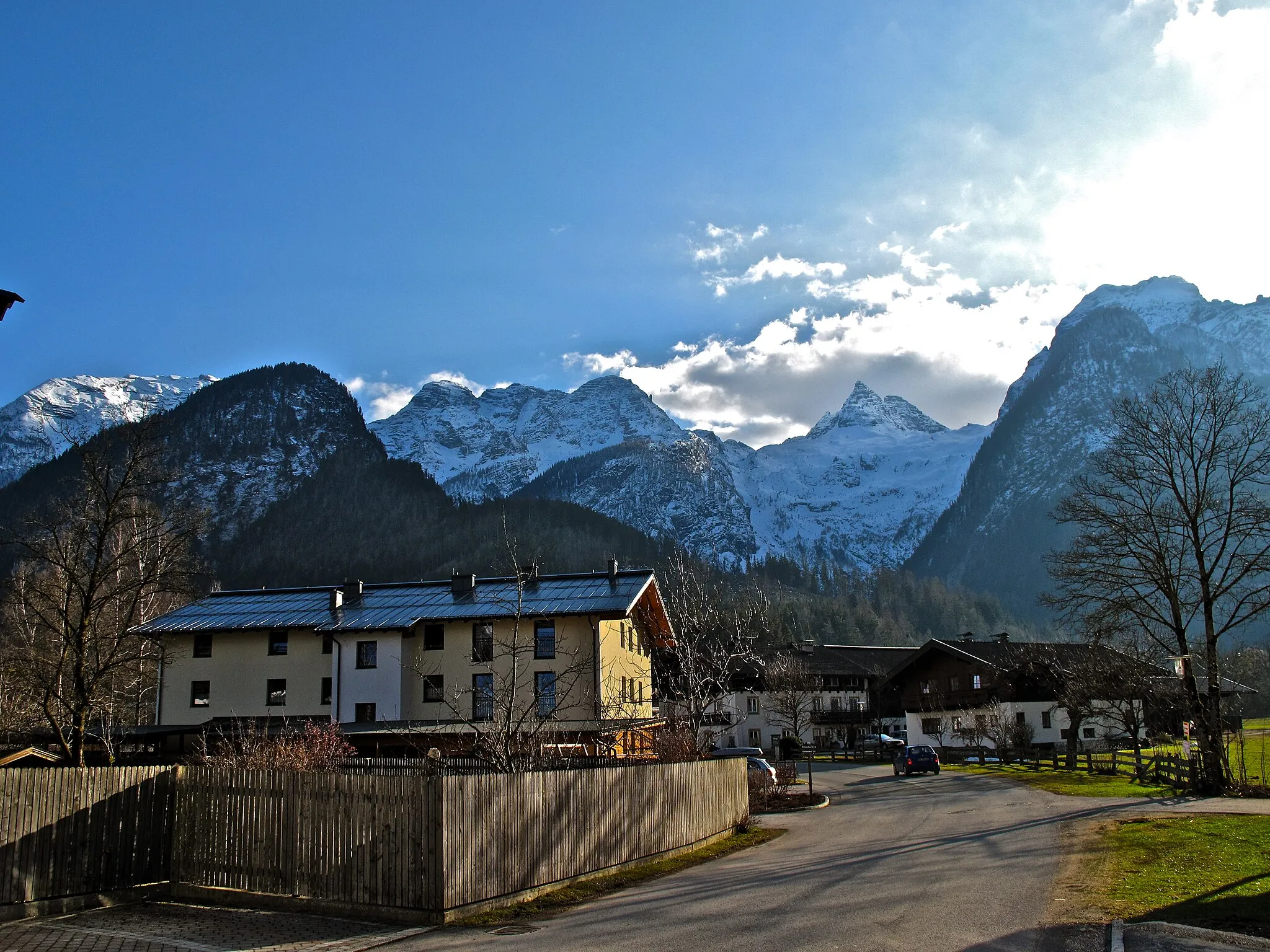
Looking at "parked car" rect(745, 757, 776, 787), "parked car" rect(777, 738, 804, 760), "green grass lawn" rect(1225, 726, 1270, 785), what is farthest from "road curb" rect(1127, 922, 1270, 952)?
"parked car" rect(777, 738, 804, 760)

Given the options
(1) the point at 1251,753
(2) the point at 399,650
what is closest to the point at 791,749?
(1) the point at 1251,753

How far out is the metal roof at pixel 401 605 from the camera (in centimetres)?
4466

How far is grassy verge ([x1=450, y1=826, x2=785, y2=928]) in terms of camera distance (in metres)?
13.3

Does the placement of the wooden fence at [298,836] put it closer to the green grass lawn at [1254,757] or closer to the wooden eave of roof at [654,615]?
the green grass lawn at [1254,757]

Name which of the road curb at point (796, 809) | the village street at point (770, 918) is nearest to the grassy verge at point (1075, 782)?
the road curb at point (796, 809)

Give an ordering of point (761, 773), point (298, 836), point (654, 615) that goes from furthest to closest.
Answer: point (654, 615)
point (761, 773)
point (298, 836)

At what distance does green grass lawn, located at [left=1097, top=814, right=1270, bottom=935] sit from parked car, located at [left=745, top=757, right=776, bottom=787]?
14.7 metres

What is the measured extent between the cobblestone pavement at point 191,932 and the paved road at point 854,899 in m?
0.90

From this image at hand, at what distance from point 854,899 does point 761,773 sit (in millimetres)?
22258

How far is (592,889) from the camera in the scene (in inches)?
611

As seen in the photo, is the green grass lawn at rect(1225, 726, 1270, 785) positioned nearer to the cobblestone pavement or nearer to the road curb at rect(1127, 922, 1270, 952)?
the road curb at rect(1127, 922, 1270, 952)

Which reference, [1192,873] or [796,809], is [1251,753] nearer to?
[796,809]

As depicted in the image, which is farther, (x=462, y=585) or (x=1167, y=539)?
(x=462, y=585)

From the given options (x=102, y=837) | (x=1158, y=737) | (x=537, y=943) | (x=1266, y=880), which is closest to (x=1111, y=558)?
(x=1266, y=880)
